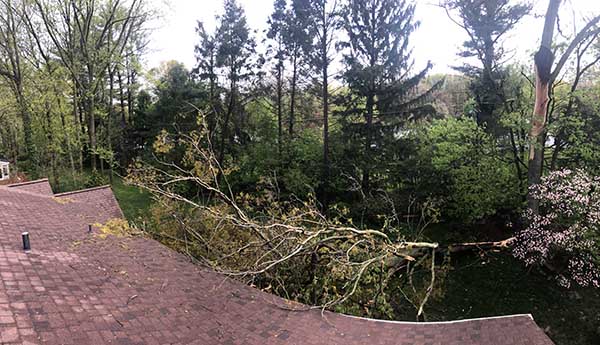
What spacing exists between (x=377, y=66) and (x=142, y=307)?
41.4 feet

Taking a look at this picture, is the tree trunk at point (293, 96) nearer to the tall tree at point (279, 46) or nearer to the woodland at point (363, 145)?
the woodland at point (363, 145)

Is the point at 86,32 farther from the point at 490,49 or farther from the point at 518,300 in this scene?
the point at 518,300

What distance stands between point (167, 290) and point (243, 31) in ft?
49.4

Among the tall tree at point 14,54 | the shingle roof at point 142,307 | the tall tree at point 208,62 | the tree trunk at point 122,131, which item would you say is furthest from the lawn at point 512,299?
the tree trunk at point 122,131

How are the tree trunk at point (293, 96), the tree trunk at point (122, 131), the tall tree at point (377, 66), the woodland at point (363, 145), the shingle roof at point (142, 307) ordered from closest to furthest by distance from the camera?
the shingle roof at point (142, 307), the woodland at point (363, 145), the tall tree at point (377, 66), the tree trunk at point (293, 96), the tree trunk at point (122, 131)

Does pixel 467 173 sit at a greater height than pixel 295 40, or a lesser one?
lesser

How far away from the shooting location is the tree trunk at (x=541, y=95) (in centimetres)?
1012

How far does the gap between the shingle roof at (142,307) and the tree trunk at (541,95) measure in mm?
7219

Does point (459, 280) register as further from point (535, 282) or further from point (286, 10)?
point (286, 10)

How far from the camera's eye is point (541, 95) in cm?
1060

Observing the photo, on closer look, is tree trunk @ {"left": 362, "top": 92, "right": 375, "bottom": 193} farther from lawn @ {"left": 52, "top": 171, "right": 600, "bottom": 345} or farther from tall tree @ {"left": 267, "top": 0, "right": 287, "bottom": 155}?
lawn @ {"left": 52, "top": 171, "right": 600, "bottom": 345}

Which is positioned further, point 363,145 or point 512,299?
point 363,145

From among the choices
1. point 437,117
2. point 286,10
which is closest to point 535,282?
point 437,117

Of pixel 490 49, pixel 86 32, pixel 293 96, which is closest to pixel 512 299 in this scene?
pixel 490 49
